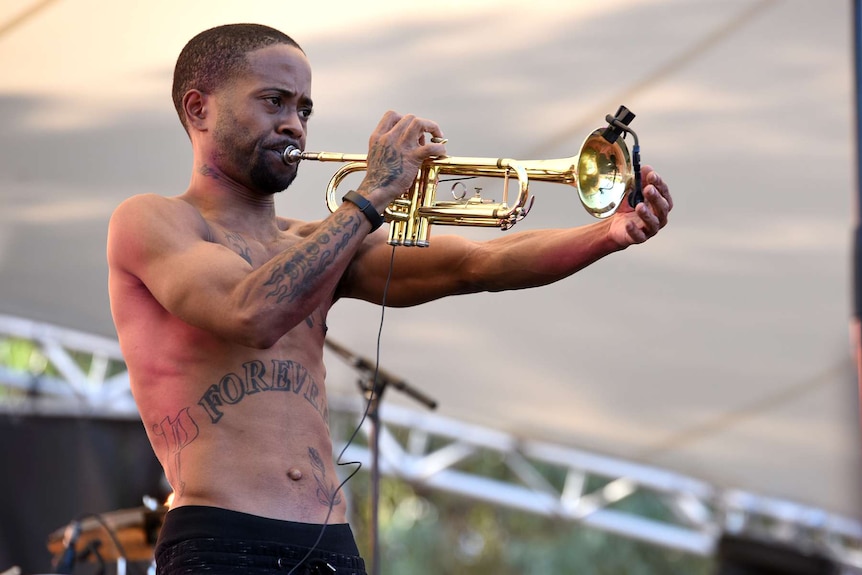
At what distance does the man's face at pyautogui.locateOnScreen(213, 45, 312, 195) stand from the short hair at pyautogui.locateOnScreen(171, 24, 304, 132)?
0.10ft

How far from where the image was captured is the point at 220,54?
3.16 metres

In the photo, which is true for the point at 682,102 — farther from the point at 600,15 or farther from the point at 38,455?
the point at 38,455

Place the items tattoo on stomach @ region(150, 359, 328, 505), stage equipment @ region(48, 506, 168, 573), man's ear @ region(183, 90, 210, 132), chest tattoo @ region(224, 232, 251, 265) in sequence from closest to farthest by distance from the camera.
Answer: tattoo on stomach @ region(150, 359, 328, 505)
chest tattoo @ region(224, 232, 251, 265)
man's ear @ region(183, 90, 210, 132)
stage equipment @ region(48, 506, 168, 573)

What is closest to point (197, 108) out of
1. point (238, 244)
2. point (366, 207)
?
point (238, 244)

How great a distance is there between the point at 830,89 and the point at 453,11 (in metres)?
1.69

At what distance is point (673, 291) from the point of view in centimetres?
625

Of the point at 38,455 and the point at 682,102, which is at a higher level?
the point at 682,102

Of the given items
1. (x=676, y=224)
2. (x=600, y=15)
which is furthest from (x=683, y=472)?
(x=600, y=15)

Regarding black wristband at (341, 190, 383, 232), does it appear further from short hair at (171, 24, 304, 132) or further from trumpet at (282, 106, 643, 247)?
short hair at (171, 24, 304, 132)

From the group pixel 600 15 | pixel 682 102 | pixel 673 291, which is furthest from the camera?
pixel 673 291

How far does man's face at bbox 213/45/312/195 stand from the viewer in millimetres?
3082

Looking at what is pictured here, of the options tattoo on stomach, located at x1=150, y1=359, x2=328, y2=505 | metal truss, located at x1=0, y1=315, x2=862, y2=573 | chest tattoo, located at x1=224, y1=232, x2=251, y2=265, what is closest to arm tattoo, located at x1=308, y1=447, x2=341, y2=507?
tattoo on stomach, located at x1=150, y1=359, x2=328, y2=505

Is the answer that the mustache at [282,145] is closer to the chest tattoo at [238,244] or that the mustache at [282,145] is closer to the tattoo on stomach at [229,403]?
the chest tattoo at [238,244]

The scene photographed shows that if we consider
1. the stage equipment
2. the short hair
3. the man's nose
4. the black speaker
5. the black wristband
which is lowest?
the black speaker
